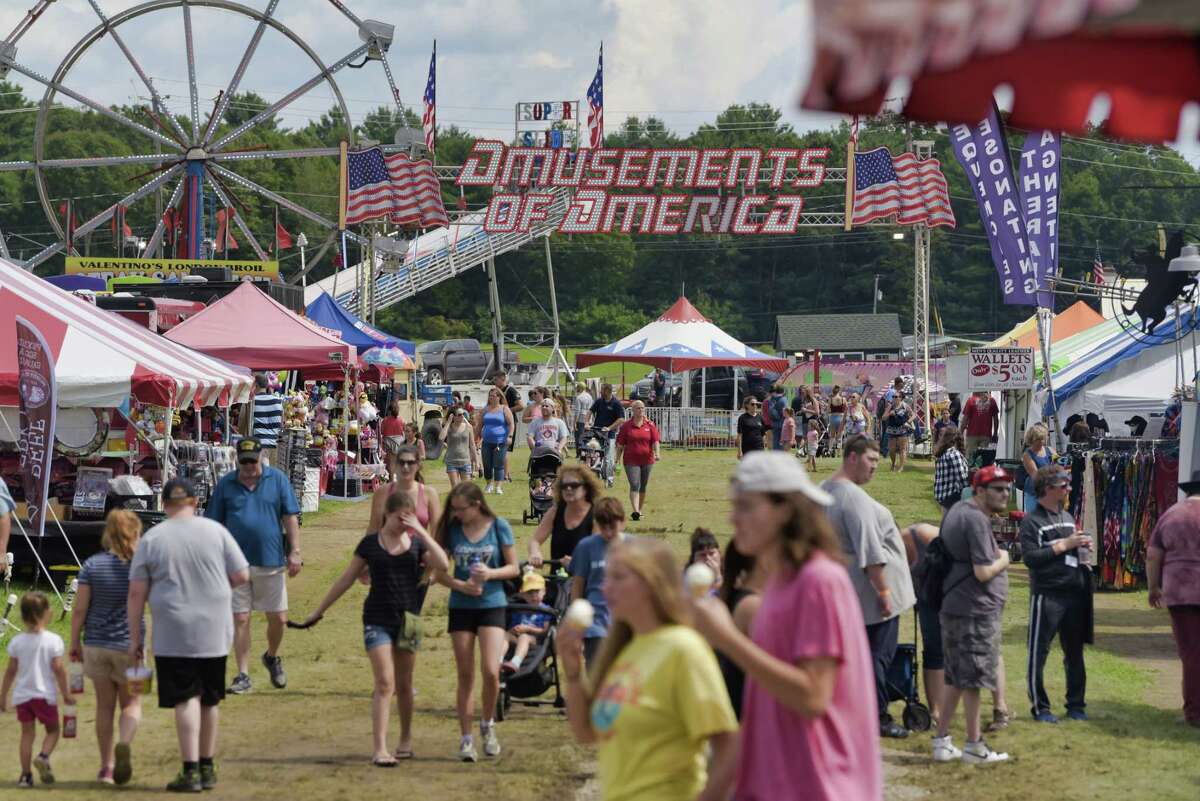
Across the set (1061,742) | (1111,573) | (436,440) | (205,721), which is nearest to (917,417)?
(436,440)

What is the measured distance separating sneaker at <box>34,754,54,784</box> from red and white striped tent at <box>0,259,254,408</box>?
6.14 meters

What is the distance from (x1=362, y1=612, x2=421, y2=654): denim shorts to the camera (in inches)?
322

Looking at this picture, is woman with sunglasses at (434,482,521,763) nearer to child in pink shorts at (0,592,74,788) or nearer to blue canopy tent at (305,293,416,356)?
child in pink shorts at (0,592,74,788)

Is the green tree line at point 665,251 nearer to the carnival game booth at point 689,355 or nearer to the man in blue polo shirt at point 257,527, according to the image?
the carnival game booth at point 689,355

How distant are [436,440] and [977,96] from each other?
27.6m

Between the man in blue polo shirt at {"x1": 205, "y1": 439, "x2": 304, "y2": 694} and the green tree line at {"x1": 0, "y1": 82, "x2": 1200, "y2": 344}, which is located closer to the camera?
the man in blue polo shirt at {"x1": 205, "y1": 439, "x2": 304, "y2": 694}

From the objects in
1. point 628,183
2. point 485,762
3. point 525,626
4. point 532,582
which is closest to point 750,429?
point 525,626

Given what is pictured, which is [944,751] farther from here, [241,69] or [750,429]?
[241,69]

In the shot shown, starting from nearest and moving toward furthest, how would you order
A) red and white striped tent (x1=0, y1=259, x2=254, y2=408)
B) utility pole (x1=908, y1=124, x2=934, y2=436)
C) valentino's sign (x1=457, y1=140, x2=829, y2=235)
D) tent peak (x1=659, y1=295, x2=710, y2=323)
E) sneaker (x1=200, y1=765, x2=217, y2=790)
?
sneaker (x1=200, y1=765, x2=217, y2=790), red and white striped tent (x1=0, y1=259, x2=254, y2=408), utility pole (x1=908, y1=124, x2=934, y2=436), tent peak (x1=659, y1=295, x2=710, y2=323), valentino's sign (x1=457, y1=140, x2=829, y2=235)

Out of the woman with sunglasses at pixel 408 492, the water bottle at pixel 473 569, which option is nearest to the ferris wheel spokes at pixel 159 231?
the woman with sunglasses at pixel 408 492

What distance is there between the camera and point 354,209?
1329 inches

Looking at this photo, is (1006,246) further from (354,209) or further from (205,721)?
(354,209)

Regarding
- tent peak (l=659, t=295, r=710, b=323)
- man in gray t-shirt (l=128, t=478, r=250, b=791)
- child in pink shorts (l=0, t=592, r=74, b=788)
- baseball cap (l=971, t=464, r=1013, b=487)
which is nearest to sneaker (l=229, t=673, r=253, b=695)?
child in pink shorts (l=0, t=592, r=74, b=788)

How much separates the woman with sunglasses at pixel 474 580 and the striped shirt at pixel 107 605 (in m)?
1.58
